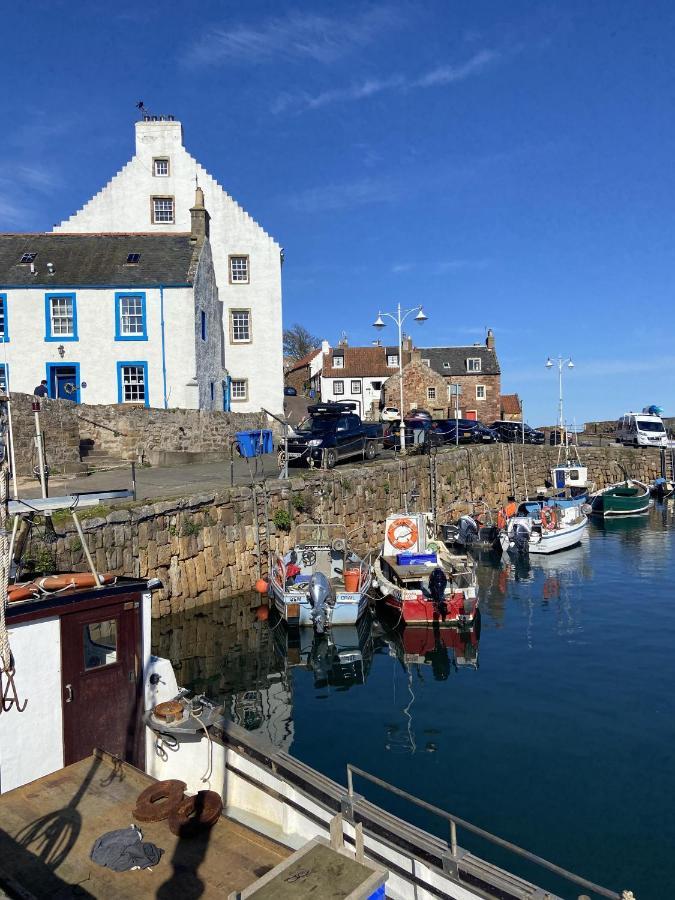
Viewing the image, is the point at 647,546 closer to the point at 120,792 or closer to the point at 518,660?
the point at 518,660

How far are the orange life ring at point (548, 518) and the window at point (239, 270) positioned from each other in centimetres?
2088

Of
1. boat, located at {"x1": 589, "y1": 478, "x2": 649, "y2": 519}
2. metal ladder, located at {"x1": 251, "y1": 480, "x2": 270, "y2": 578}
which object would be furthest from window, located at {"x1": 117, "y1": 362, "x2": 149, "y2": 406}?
boat, located at {"x1": 589, "y1": 478, "x2": 649, "y2": 519}

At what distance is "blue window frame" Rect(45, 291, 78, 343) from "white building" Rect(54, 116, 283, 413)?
907cm

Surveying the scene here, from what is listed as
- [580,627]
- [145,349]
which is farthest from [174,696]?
[145,349]

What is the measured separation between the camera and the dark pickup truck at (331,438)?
26641mm

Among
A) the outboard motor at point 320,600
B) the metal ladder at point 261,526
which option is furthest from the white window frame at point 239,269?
the outboard motor at point 320,600

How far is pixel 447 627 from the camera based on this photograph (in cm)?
1859

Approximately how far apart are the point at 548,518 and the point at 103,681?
84.5 ft

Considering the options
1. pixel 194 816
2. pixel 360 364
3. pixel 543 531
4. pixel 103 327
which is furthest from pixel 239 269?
pixel 194 816

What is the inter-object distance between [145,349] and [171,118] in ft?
52.5

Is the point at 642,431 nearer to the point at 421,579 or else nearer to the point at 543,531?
the point at 543,531

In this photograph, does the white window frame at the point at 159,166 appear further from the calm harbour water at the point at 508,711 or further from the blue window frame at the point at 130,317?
the calm harbour water at the point at 508,711

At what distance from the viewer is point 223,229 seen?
127ft

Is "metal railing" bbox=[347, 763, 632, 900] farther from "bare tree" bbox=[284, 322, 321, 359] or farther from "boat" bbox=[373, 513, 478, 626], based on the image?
"bare tree" bbox=[284, 322, 321, 359]
